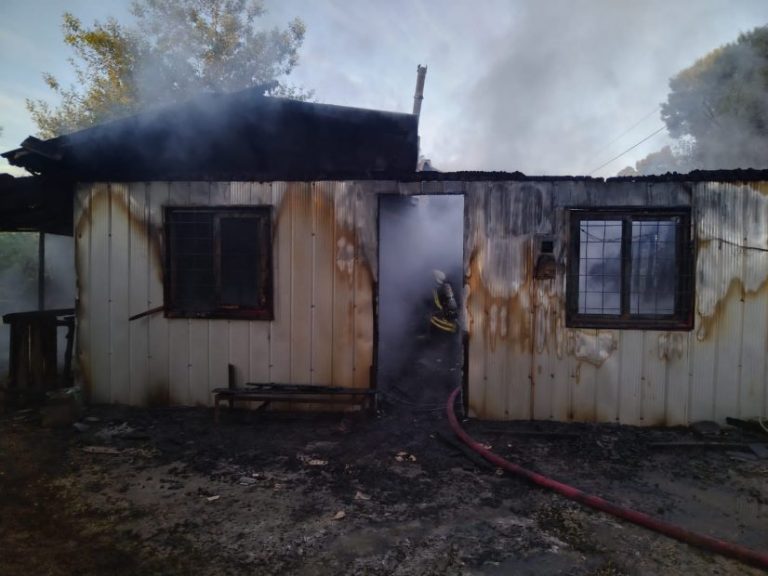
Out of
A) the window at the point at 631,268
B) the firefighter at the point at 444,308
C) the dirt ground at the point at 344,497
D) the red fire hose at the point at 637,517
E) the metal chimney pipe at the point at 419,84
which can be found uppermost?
the metal chimney pipe at the point at 419,84

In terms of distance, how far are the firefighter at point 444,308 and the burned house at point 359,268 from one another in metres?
4.52

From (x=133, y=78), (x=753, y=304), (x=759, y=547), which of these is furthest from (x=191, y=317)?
(x=133, y=78)

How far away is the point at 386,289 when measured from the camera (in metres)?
11.0

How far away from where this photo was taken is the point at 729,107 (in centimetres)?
2317

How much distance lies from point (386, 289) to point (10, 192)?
7399mm

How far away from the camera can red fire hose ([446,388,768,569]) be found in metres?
3.02

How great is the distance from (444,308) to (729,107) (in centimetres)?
2362

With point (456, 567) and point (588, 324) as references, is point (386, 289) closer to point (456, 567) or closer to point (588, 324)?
point (588, 324)

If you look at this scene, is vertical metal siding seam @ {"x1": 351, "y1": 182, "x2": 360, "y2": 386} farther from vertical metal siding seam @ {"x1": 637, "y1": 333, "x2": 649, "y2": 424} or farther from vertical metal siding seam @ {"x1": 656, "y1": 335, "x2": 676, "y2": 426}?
vertical metal siding seam @ {"x1": 656, "y1": 335, "x2": 676, "y2": 426}

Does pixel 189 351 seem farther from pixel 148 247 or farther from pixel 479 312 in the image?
pixel 479 312

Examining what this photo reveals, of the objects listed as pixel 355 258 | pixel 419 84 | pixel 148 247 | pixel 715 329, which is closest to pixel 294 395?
pixel 355 258

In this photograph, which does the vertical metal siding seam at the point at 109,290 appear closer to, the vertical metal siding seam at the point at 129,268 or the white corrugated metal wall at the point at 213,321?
the white corrugated metal wall at the point at 213,321

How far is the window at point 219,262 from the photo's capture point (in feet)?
19.6

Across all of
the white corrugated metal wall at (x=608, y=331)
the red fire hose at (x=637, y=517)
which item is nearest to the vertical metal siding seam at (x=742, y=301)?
the white corrugated metal wall at (x=608, y=331)
